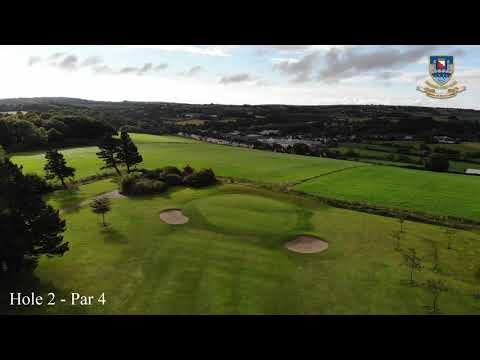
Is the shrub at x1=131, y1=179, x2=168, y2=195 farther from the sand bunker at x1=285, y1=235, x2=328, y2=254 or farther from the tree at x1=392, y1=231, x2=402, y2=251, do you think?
the tree at x1=392, y1=231, x2=402, y2=251

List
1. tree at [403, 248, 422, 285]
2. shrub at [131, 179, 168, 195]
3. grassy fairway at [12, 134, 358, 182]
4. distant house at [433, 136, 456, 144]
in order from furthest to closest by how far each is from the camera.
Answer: distant house at [433, 136, 456, 144] → grassy fairway at [12, 134, 358, 182] → shrub at [131, 179, 168, 195] → tree at [403, 248, 422, 285]

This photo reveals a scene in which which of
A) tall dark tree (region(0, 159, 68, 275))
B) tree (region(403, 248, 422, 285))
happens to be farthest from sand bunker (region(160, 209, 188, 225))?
tree (region(403, 248, 422, 285))

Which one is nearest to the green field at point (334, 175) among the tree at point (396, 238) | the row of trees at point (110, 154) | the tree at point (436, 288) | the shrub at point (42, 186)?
the row of trees at point (110, 154)

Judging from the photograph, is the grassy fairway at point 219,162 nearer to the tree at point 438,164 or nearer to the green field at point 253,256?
the green field at point 253,256

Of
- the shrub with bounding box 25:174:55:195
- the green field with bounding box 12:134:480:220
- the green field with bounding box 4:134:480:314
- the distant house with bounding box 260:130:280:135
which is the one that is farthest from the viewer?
the distant house with bounding box 260:130:280:135

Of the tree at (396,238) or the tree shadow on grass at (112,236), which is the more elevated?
the tree shadow on grass at (112,236)

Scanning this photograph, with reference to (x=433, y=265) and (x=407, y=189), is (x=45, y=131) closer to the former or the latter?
(x=407, y=189)

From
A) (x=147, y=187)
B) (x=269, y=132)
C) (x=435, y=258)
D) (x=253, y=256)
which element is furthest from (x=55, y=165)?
(x=269, y=132)
